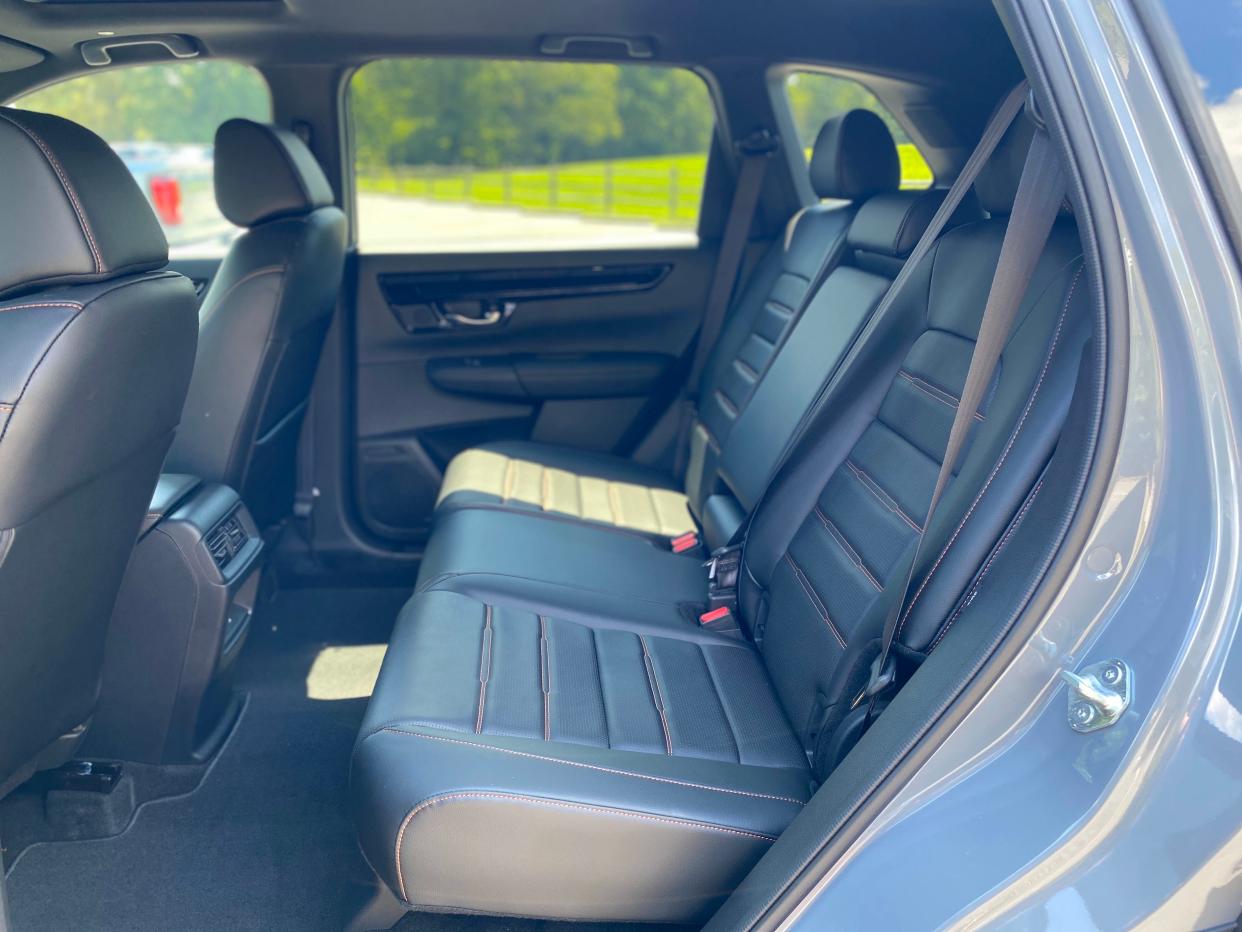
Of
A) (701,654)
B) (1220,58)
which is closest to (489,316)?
(701,654)

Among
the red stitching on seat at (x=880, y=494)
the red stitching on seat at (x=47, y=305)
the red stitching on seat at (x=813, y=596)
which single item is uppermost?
the red stitching on seat at (x=47, y=305)

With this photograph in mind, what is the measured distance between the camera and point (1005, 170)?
145 centimetres

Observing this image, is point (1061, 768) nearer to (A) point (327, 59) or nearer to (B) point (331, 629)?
(B) point (331, 629)

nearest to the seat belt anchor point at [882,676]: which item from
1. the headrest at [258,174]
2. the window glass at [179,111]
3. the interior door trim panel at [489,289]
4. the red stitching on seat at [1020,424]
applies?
the red stitching on seat at [1020,424]

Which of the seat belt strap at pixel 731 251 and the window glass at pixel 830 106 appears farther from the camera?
the seat belt strap at pixel 731 251

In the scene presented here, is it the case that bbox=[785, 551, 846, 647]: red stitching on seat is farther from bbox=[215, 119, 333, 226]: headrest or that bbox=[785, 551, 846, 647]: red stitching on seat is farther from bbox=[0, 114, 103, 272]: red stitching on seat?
bbox=[215, 119, 333, 226]: headrest

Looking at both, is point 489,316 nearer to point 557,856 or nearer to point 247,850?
point 247,850

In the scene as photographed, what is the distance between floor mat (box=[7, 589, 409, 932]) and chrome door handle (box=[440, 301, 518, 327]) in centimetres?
98

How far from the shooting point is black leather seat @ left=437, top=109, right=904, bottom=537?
2.26 m

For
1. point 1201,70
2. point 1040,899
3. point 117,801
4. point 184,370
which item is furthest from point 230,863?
point 1201,70

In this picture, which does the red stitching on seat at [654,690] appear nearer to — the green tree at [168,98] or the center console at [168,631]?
the center console at [168,631]

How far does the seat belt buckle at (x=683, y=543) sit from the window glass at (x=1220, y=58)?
56.9 inches

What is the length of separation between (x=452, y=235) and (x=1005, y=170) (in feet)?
6.73

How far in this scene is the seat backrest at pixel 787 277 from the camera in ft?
7.41
